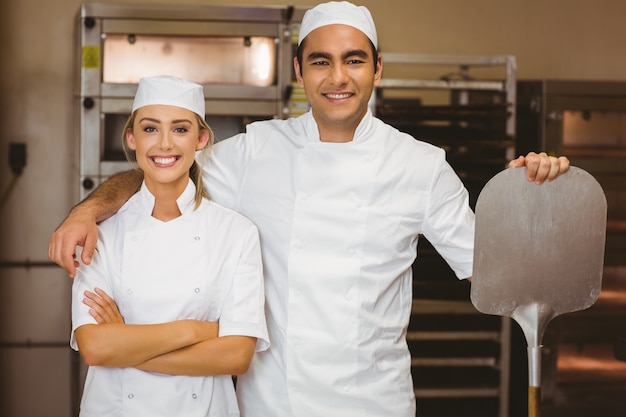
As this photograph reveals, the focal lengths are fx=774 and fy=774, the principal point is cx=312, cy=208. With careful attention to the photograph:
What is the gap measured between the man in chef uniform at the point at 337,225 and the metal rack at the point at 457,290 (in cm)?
134

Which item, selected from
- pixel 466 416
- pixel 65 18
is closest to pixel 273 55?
pixel 65 18

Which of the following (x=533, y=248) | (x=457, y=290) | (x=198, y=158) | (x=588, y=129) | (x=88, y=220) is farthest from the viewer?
(x=588, y=129)

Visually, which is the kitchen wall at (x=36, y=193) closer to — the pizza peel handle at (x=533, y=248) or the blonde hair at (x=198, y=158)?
the blonde hair at (x=198, y=158)

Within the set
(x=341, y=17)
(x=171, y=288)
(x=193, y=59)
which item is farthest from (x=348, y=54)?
(x=193, y=59)

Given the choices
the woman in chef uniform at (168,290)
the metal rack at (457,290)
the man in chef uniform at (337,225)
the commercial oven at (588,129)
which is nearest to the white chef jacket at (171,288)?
the woman in chef uniform at (168,290)

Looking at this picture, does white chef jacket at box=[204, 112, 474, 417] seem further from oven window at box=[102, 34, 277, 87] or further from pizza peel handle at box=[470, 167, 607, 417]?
oven window at box=[102, 34, 277, 87]

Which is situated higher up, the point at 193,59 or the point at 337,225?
the point at 193,59

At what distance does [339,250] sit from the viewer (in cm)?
187

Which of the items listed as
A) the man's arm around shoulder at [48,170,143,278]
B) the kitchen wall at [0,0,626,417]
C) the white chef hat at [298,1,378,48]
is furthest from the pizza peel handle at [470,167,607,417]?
the kitchen wall at [0,0,626,417]

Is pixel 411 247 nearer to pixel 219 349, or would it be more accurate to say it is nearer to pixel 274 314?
pixel 274 314

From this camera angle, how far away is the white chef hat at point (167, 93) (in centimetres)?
173

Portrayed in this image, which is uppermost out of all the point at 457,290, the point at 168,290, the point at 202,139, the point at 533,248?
the point at 202,139

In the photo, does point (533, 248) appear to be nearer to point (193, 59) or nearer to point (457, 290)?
point (457, 290)

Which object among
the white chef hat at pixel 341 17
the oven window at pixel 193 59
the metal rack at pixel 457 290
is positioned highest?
the oven window at pixel 193 59
